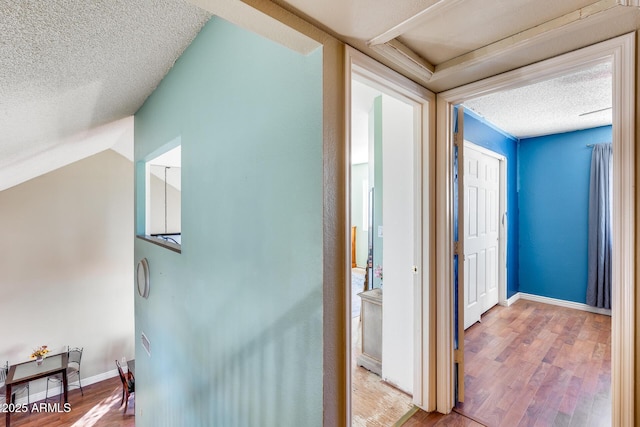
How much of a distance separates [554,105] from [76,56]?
12.9ft

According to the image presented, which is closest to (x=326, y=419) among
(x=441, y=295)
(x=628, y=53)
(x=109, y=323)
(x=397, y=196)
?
(x=441, y=295)

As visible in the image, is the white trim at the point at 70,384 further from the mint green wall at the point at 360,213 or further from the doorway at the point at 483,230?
the doorway at the point at 483,230

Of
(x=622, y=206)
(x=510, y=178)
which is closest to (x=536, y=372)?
(x=622, y=206)

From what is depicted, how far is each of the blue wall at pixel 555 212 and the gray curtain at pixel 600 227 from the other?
3.7 inches

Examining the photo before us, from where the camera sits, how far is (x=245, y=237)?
1.57 m

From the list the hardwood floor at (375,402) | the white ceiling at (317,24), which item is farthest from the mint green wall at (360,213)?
the white ceiling at (317,24)

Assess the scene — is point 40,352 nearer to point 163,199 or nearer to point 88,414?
point 88,414

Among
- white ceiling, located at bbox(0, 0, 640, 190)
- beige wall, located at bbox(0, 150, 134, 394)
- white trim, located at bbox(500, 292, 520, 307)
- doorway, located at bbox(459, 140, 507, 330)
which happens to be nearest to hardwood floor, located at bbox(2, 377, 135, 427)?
beige wall, located at bbox(0, 150, 134, 394)

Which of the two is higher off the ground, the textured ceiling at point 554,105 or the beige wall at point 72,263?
the textured ceiling at point 554,105

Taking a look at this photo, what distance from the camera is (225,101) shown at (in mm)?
1769

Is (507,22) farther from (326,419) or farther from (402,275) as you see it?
(326,419)

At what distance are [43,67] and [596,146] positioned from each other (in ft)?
17.6

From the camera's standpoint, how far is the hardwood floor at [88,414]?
183 inches

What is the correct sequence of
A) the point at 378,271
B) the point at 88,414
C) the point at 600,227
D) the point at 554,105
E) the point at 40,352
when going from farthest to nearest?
the point at 40,352 → the point at 88,414 → the point at 600,227 → the point at 554,105 → the point at 378,271
